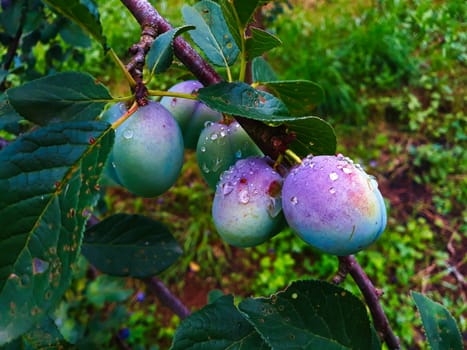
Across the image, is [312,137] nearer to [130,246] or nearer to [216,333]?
[216,333]

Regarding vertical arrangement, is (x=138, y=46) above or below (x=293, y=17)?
above

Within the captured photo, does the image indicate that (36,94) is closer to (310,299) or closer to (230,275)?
(310,299)

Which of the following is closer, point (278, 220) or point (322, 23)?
point (278, 220)

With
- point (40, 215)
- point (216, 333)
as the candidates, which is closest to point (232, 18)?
point (40, 215)

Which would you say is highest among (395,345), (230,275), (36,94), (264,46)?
(36,94)

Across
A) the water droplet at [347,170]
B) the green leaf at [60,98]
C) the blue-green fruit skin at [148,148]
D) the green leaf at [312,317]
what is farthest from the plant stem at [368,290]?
the green leaf at [60,98]

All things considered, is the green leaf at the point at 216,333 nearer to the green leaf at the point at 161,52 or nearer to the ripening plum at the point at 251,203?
the ripening plum at the point at 251,203

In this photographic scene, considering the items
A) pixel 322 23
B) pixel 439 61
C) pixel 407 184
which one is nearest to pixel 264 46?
pixel 407 184

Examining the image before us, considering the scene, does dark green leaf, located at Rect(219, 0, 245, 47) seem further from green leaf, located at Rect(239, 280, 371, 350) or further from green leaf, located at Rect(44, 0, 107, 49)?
green leaf, located at Rect(239, 280, 371, 350)

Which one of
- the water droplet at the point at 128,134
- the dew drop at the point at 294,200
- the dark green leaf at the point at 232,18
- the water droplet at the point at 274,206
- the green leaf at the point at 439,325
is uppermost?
the dark green leaf at the point at 232,18
